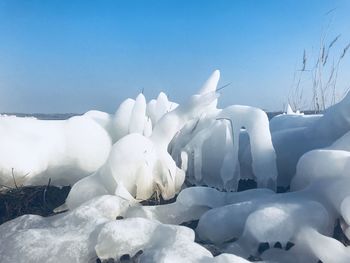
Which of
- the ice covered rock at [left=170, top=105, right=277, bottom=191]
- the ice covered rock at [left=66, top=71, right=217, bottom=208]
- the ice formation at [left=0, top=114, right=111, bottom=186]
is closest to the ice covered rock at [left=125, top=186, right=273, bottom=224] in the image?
the ice covered rock at [left=66, top=71, right=217, bottom=208]

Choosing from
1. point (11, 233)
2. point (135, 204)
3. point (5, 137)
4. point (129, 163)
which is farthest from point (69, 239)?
point (5, 137)

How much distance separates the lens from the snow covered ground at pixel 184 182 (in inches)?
59.5

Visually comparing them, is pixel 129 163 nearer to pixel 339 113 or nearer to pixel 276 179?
pixel 276 179

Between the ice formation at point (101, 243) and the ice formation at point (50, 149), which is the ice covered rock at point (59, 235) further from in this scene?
the ice formation at point (50, 149)

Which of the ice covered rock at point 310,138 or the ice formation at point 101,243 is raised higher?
the ice covered rock at point 310,138

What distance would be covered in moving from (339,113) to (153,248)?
54.7 inches

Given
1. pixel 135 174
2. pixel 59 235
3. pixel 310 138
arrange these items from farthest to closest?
pixel 310 138 → pixel 135 174 → pixel 59 235

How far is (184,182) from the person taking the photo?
2.47 metres

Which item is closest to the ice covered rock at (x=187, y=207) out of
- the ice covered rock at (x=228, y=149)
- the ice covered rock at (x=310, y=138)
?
the ice covered rock at (x=228, y=149)

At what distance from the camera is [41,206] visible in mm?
2178

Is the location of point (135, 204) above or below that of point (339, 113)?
below

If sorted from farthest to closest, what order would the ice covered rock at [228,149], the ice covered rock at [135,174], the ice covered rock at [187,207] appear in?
the ice covered rock at [228,149]
the ice covered rock at [135,174]
the ice covered rock at [187,207]

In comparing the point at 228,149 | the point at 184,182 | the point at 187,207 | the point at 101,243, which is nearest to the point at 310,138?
the point at 228,149

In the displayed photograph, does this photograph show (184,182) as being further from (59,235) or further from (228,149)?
(59,235)
